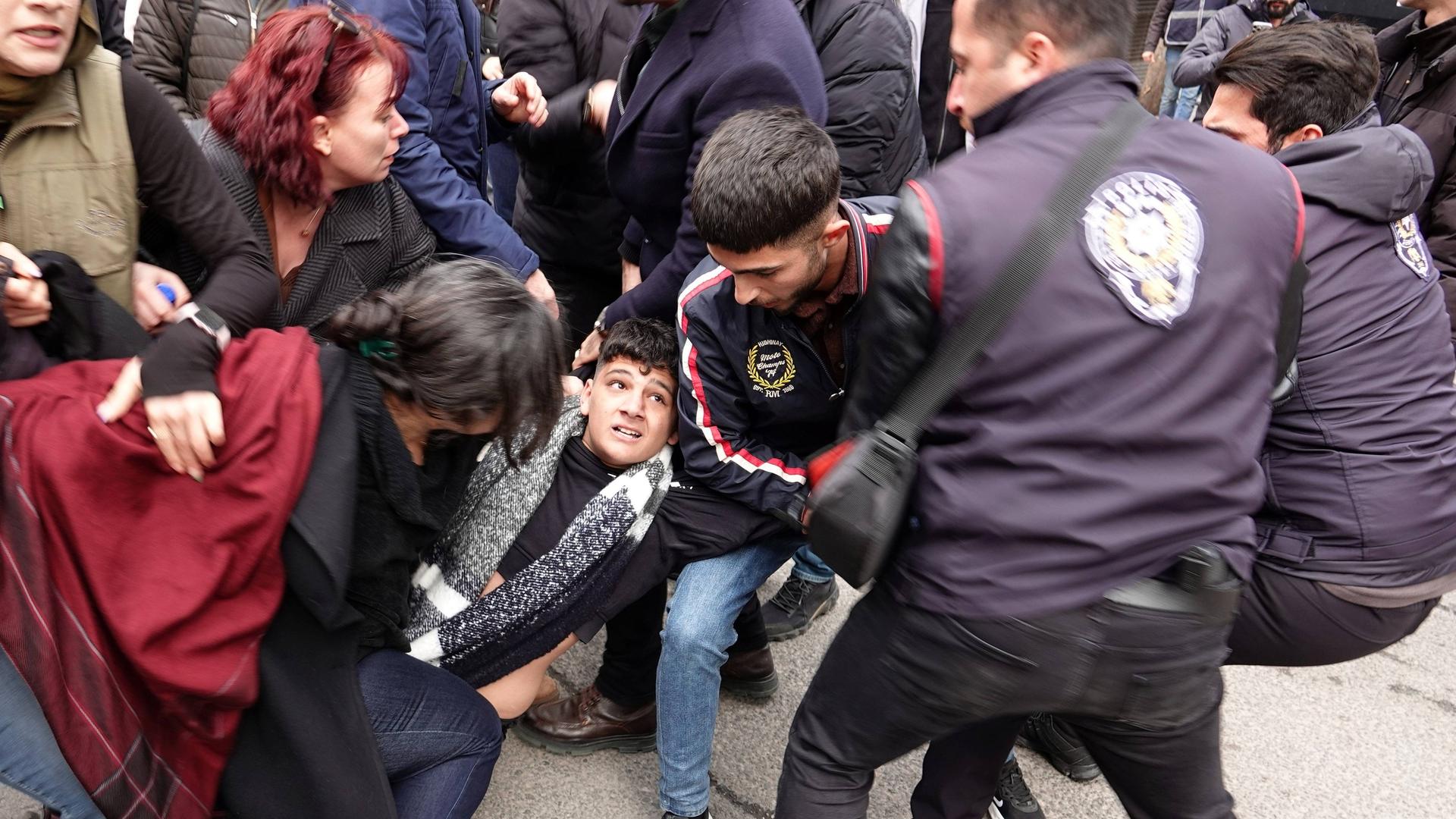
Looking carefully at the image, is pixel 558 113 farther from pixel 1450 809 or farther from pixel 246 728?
pixel 1450 809

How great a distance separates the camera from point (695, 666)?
2.08m

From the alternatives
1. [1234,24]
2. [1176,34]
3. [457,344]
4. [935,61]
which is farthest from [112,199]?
[1176,34]

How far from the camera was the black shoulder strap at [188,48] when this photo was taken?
8.93 ft

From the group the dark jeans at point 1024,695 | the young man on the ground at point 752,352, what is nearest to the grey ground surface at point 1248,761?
the young man on the ground at point 752,352

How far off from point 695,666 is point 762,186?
0.95 meters

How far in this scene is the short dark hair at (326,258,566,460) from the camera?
1587 millimetres

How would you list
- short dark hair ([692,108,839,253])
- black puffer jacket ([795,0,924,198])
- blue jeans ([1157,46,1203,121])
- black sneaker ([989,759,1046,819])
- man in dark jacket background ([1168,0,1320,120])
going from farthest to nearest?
blue jeans ([1157,46,1203,121]) < man in dark jacket background ([1168,0,1320,120]) < black puffer jacket ([795,0,924,198]) < black sneaker ([989,759,1046,819]) < short dark hair ([692,108,839,253])

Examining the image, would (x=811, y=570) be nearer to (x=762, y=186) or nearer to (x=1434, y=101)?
(x=762, y=186)

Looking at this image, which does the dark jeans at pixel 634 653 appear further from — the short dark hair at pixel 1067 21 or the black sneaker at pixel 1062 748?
the short dark hair at pixel 1067 21

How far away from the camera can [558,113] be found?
2.75 meters

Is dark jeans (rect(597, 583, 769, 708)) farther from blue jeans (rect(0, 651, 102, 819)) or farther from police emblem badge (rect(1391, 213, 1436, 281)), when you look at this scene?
police emblem badge (rect(1391, 213, 1436, 281))

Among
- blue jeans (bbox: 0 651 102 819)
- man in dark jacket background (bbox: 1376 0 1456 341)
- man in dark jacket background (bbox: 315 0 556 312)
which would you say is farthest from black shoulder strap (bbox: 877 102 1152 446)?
man in dark jacket background (bbox: 1376 0 1456 341)

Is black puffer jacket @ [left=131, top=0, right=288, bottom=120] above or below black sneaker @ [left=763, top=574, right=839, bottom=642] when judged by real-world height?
above

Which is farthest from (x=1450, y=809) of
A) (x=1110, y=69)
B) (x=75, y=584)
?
(x=75, y=584)
